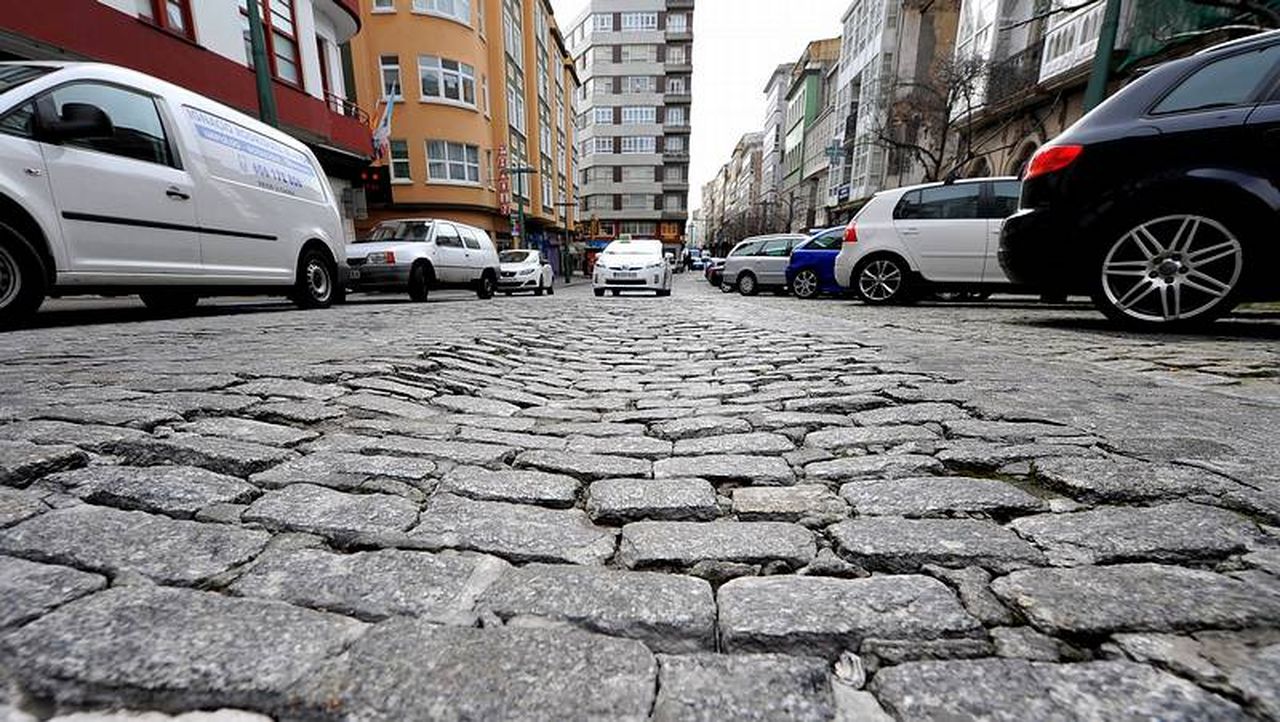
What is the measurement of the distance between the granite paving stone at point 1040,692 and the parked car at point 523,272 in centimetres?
1673

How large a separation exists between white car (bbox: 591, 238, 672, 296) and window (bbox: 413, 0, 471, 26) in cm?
1579

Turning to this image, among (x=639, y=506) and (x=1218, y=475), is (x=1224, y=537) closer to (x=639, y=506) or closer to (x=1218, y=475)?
(x=1218, y=475)

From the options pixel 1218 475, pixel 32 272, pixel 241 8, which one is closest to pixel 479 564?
pixel 1218 475

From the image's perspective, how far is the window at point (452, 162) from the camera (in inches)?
919

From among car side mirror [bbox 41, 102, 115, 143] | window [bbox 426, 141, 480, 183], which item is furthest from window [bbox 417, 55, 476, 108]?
car side mirror [bbox 41, 102, 115, 143]

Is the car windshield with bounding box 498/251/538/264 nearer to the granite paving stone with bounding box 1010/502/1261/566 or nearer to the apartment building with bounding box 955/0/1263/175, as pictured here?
the apartment building with bounding box 955/0/1263/175

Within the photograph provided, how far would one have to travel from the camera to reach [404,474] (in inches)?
65.0

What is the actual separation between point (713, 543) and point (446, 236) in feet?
38.7

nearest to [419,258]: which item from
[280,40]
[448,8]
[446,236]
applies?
[446,236]

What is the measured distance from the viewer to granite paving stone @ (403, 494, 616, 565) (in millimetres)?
1242

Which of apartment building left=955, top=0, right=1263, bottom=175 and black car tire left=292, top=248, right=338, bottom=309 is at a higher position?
apartment building left=955, top=0, right=1263, bottom=175

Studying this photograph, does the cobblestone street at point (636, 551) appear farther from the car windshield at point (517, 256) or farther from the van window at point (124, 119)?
the car windshield at point (517, 256)

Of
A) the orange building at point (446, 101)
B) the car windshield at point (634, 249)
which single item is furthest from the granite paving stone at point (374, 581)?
the orange building at point (446, 101)

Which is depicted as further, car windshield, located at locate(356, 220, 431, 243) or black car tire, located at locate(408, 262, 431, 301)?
car windshield, located at locate(356, 220, 431, 243)
